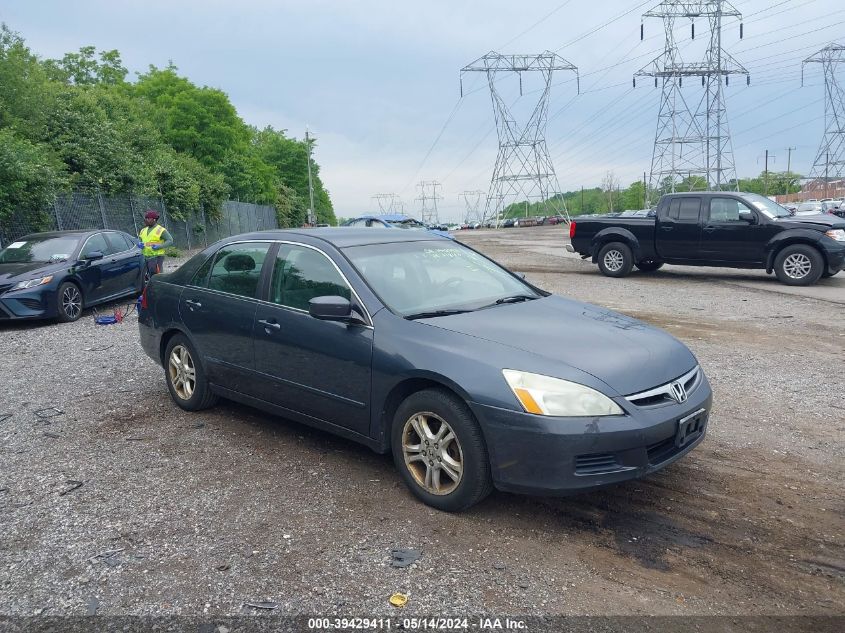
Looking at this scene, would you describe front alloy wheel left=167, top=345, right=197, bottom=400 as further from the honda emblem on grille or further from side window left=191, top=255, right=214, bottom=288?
the honda emblem on grille

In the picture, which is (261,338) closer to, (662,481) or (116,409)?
(116,409)

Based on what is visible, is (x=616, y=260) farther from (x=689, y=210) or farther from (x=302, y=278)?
(x=302, y=278)


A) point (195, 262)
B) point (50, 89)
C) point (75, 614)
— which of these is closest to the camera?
point (75, 614)

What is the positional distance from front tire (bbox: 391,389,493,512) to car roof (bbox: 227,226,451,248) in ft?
4.86

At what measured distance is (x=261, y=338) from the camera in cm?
471

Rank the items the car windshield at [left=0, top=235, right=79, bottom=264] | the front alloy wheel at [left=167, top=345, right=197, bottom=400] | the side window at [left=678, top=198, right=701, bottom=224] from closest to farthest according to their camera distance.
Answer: the front alloy wheel at [left=167, top=345, right=197, bottom=400] < the car windshield at [left=0, top=235, right=79, bottom=264] < the side window at [left=678, top=198, right=701, bottom=224]

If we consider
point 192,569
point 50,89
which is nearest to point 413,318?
point 192,569

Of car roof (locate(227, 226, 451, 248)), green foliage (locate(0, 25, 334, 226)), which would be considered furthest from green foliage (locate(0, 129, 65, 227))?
car roof (locate(227, 226, 451, 248))

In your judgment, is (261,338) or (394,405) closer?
(394,405)

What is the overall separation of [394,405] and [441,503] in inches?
25.0

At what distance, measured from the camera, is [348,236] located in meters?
4.86

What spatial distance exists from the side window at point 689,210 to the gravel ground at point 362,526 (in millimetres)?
8560

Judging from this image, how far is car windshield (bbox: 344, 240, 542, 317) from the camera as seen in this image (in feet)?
14.0

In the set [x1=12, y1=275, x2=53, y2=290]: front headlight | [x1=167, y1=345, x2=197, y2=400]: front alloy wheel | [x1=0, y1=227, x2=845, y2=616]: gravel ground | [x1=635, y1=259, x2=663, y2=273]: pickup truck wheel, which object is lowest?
[x1=0, y1=227, x2=845, y2=616]: gravel ground
